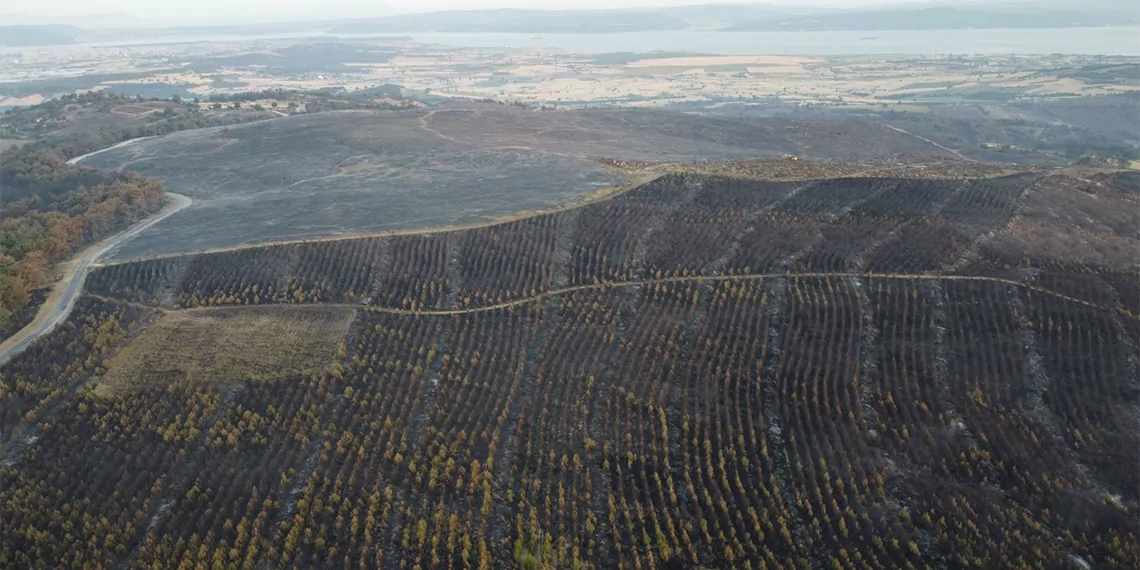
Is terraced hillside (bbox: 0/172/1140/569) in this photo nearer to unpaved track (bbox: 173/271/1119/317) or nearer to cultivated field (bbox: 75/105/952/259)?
unpaved track (bbox: 173/271/1119/317)

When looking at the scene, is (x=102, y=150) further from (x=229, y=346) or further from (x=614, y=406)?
(x=614, y=406)

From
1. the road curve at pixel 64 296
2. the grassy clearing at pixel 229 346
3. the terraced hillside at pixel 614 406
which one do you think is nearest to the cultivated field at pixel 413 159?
the road curve at pixel 64 296

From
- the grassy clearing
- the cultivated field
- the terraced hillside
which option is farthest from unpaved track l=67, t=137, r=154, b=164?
the grassy clearing

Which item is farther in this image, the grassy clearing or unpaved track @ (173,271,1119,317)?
unpaved track @ (173,271,1119,317)

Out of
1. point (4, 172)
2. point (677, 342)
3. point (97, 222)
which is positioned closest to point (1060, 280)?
point (677, 342)

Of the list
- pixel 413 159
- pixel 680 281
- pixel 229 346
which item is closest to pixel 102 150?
pixel 413 159

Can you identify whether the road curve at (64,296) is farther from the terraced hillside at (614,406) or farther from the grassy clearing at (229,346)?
the grassy clearing at (229,346)

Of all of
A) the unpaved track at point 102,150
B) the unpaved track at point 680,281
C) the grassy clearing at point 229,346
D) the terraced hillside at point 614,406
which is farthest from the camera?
the unpaved track at point 102,150
